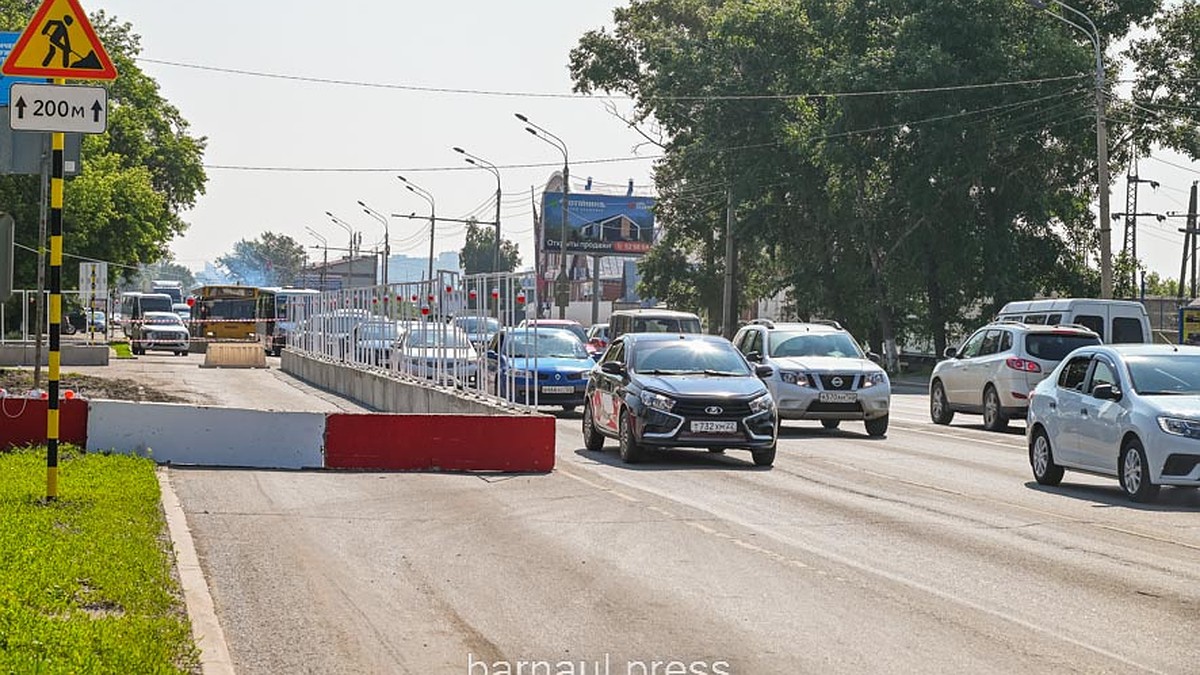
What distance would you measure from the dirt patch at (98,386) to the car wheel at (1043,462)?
16.2 m

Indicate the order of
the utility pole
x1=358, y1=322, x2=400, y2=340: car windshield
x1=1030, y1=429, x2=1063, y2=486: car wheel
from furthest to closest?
the utility pole → x1=358, y1=322, x2=400, y2=340: car windshield → x1=1030, y1=429, x2=1063, y2=486: car wheel

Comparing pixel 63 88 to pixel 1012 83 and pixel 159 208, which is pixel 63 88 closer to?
pixel 1012 83

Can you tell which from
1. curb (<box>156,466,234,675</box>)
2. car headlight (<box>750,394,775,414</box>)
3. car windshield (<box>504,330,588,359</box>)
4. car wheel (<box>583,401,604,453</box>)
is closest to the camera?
curb (<box>156,466,234,675</box>)

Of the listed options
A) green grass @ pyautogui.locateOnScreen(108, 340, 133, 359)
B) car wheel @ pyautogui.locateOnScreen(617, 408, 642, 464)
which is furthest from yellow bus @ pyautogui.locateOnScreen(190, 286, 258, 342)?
car wheel @ pyautogui.locateOnScreen(617, 408, 642, 464)

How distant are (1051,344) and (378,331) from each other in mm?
12948

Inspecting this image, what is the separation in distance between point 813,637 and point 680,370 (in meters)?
12.0

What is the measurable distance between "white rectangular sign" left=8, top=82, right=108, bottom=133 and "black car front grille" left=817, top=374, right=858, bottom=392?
589 inches

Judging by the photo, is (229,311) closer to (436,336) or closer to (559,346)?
(559,346)

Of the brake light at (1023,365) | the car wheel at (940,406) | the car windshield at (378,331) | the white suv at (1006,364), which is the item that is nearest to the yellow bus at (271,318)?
the car windshield at (378,331)

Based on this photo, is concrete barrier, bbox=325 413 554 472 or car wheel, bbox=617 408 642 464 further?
car wheel, bbox=617 408 642 464

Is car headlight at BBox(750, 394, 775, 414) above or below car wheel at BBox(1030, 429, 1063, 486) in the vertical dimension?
above

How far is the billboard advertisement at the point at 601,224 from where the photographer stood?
102 metres

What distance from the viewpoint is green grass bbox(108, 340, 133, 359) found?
5971cm

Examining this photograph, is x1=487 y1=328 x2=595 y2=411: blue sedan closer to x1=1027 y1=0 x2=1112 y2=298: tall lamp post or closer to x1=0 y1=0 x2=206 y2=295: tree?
x1=1027 y1=0 x2=1112 y2=298: tall lamp post
